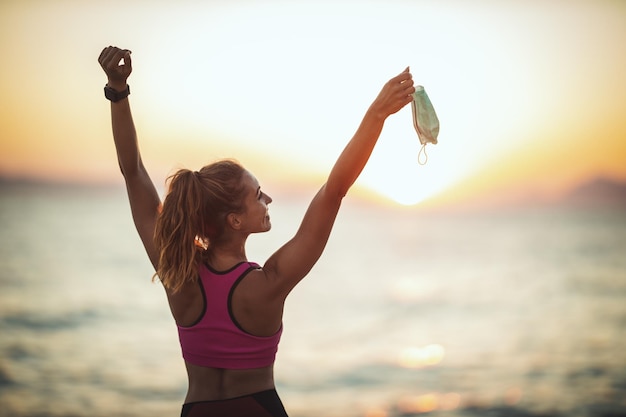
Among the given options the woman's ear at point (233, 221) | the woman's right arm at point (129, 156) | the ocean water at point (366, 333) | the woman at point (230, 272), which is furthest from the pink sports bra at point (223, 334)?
the ocean water at point (366, 333)

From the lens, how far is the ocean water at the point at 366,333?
13055 millimetres

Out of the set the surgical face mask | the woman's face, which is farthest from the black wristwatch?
the surgical face mask

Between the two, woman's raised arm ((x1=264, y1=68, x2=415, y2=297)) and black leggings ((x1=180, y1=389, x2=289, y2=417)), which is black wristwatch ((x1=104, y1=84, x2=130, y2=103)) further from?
black leggings ((x1=180, y1=389, x2=289, y2=417))

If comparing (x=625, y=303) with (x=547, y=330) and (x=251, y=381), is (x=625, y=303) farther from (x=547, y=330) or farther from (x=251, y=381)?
(x=251, y=381)

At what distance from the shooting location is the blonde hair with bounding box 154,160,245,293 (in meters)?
2.18

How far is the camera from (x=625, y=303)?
82.5 feet

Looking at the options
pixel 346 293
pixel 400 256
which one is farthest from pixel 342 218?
pixel 346 293

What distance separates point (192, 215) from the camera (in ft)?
7.17

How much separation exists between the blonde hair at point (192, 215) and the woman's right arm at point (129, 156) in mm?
203

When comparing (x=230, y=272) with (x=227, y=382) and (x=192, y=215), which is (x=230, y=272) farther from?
(x=227, y=382)

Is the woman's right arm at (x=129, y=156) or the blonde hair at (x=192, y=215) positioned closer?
the blonde hair at (x=192, y=215)

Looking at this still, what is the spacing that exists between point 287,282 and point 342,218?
66552 mm

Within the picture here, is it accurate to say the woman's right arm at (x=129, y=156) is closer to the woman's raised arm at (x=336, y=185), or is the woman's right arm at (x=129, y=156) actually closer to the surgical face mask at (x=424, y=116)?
the woman's raised arm at (x=336, y=185)

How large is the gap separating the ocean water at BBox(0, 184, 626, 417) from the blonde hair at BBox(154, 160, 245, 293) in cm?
1046
